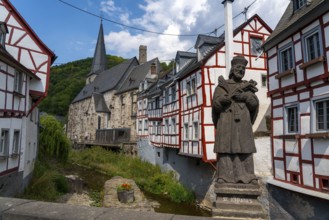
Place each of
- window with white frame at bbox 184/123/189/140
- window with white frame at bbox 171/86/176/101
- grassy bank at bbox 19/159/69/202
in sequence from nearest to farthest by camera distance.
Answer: grassy bank at bbox 19/159/69/202
window with white frame at bbox 184/123/189/140
window with white frame at bbox 171/86/176/101

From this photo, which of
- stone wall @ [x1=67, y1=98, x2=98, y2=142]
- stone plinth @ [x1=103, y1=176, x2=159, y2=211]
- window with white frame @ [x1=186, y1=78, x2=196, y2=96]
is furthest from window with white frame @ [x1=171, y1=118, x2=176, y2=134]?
stone wall @ [x1=67, y1=98, x2=98, y2=142]

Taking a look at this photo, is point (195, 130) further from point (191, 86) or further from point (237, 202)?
point (237, 202)

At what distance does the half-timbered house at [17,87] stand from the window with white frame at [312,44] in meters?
11.1

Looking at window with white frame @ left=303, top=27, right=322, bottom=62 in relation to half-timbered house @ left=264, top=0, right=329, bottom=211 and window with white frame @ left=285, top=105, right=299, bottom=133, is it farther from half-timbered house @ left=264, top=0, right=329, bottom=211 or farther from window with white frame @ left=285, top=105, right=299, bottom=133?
window with white frame @ left=285, top=105, right=299, bottom=133

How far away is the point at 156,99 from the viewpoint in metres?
28.0

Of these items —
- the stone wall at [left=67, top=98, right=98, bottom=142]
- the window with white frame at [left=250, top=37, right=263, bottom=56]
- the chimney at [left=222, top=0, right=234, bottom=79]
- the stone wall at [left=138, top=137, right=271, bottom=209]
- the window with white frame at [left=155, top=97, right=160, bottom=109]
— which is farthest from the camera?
the stone wall at [left=67, top=98, right=98, bottom=142]

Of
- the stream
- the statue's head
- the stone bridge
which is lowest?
the stream

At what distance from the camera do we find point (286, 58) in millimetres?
11883

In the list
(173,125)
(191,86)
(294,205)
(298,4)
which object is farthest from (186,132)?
(298,4)

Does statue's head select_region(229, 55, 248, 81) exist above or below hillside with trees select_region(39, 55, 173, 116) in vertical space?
below

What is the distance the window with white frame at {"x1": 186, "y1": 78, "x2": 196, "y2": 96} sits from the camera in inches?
712

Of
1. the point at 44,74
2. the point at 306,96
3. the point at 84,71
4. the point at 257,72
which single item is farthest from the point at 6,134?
the point at 84,71

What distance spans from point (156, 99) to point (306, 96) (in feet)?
60.8

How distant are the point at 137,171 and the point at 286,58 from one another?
55.1 feet
